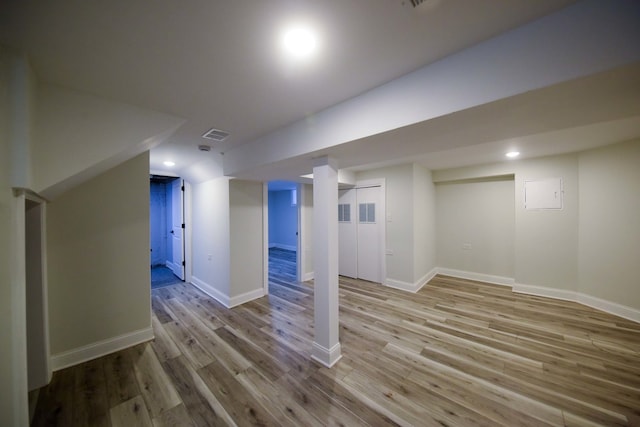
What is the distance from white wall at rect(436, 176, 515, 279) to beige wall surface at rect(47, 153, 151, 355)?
18.3 feet

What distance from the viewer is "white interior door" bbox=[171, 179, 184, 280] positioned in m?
4.77

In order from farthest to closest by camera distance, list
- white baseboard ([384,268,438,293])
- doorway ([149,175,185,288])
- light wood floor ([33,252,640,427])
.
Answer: doorway ([149,175,185,288]) → white baseboard ([384,268,438,293]) → light wood floor ([33,252,640,427])

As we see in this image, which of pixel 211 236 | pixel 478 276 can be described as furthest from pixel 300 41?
pixel 478 276

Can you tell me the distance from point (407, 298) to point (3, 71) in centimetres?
465

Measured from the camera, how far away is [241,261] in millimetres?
3670

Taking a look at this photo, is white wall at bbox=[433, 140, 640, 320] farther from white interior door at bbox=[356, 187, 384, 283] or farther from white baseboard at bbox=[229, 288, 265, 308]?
white baseboard at bbox=[229, 288, 265, 308]

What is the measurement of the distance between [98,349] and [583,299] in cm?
667

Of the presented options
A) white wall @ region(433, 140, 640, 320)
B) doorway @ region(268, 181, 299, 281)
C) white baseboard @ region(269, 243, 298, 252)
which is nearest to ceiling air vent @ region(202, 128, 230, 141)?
white wall @ region(433, 140, 640, 320)

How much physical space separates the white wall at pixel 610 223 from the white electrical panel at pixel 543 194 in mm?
257

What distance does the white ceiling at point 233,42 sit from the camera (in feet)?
3.15

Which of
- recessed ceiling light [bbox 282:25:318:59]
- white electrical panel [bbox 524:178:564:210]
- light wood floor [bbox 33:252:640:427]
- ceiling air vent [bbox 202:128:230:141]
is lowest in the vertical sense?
light wood floor [bbox 33:252:640:427]

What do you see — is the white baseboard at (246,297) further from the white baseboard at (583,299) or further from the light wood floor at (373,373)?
the white baseboard at (583,299)

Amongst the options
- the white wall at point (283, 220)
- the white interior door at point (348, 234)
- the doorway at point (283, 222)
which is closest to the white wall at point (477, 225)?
the white interior door at point (348, 234)

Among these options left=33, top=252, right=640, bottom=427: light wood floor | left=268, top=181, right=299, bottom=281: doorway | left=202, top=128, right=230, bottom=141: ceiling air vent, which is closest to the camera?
left=33, top=252, right=640, bottom=427: light wood floor
